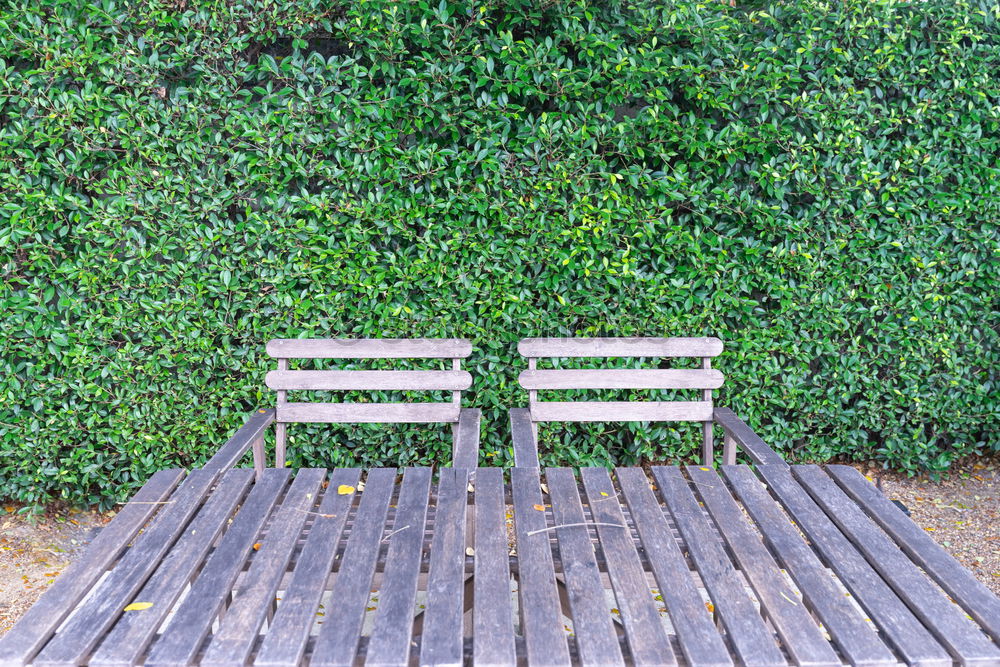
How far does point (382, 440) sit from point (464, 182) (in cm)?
152

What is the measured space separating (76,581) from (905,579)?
2.10m

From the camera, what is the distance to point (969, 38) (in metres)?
3.50

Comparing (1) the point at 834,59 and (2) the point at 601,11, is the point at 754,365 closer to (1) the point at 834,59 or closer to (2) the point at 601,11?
(1) the point at 834,59

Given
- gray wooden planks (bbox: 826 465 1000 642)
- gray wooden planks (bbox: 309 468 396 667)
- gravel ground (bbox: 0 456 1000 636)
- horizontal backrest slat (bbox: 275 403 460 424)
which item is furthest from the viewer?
gravel ground (bbox: 0 456 1000 636)

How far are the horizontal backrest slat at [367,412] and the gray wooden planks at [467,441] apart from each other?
0.25 ft

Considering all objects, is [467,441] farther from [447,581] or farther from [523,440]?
[447,581]

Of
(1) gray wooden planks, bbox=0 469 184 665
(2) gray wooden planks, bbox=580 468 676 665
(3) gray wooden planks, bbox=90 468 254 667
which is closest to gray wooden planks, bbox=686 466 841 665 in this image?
(2) gray wooden planks, bbox=580 468 676 665

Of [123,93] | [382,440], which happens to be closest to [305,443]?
[382,440]

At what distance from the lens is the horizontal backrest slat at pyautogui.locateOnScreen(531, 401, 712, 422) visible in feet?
10.4

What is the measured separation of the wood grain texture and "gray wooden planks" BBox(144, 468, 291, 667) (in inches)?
34.1

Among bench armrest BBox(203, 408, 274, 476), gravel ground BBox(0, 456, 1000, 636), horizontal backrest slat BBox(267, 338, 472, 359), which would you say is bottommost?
gravel ground BBox(0, 456, 1000, 636)

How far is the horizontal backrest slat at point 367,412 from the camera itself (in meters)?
3.16

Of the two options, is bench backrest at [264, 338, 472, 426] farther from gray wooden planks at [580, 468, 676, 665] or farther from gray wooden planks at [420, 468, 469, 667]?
gray wooden planks at [580, 468, 676, 665]

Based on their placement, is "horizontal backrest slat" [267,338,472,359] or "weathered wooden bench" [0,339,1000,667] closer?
"weathered wooden bench" [0,339,1000,667]
